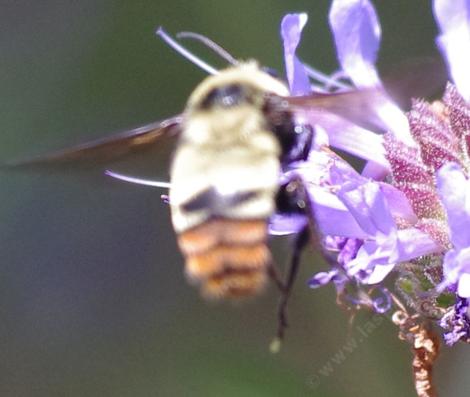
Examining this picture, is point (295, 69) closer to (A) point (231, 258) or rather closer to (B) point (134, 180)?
(B) point (134, 180)

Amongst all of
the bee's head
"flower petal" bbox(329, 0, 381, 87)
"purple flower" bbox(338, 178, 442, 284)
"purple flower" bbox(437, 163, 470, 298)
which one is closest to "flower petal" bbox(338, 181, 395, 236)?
"purple flower" bbox(338, 178, 442, 284)

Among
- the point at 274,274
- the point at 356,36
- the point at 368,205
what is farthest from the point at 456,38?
the point at 274,274

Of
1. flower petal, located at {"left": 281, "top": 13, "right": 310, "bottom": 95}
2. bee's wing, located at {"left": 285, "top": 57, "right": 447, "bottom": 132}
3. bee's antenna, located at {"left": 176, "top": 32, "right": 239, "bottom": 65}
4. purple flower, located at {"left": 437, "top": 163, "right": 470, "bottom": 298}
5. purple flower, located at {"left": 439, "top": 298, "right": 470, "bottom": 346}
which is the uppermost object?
bee's antenna, located at {"left": 176, "top": 32, "right": 239, "bottom": 65}

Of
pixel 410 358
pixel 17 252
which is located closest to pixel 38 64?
pixel 17 252

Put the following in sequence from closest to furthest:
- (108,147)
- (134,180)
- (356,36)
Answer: (108,147) < (356,36) < (134,180)

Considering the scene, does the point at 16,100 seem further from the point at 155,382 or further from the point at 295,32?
the point at 295,32

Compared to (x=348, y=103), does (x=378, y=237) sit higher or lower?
lower

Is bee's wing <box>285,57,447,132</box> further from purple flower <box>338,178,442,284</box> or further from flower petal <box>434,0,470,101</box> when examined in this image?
flower petal <box>434,0,470,101</box>
